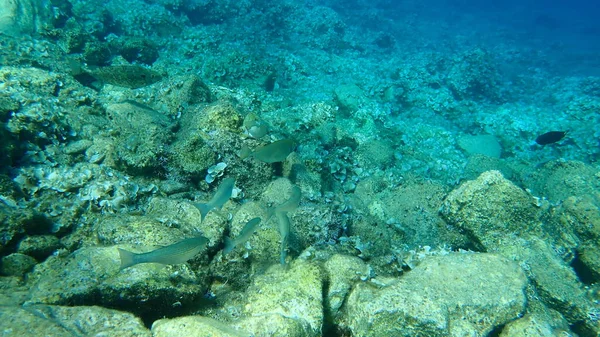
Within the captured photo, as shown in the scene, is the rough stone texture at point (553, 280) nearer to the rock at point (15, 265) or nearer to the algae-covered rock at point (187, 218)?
the algae-covered rock at point (187, 218)

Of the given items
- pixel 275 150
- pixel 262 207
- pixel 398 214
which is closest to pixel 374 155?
pixel 398 214

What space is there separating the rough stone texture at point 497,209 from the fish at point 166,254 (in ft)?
13.6

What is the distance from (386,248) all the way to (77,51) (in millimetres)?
10705

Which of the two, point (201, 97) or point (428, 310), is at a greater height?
point (201, 97)

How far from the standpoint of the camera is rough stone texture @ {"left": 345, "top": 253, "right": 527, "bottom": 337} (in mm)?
2766

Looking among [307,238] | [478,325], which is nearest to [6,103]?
[307,238]

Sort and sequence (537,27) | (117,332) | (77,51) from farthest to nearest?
(537,27) < (77,51) < (117,332)

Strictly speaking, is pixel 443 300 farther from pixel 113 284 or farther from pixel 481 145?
pixel 481 145

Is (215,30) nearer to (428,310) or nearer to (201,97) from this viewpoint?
(201,97)

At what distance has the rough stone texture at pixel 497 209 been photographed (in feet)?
14.9

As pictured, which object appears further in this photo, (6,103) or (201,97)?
(201,97)

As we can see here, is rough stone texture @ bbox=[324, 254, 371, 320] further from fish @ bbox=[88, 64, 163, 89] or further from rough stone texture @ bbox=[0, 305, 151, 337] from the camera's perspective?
fish @ bbox=[88, 64, 163, 89]

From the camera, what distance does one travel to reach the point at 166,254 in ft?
8.80

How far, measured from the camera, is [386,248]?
4434 mm
